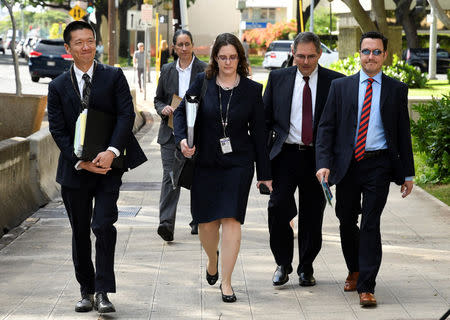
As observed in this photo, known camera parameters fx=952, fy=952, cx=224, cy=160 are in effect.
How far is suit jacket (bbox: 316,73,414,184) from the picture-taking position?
21.5ft

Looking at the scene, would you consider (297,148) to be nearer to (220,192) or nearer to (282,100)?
(282,100)

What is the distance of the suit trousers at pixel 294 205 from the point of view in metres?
7.09

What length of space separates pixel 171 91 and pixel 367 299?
3.42 meters

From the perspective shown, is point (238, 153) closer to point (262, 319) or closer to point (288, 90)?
point (288, 90)

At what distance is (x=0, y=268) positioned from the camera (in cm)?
802

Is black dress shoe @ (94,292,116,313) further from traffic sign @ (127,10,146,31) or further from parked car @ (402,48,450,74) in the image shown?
parked car @ (402,48,450,74)

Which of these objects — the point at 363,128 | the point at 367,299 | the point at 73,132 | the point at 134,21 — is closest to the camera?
the point at 73,132

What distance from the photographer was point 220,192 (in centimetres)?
671

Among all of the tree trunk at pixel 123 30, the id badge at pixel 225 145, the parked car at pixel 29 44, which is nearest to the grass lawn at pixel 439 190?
the id badge at pixel 225 145

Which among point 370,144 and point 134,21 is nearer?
point 370,144

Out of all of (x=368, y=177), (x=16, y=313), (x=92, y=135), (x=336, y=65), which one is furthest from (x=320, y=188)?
(x=336, y=65)

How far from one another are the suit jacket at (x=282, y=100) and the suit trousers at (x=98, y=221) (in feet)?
4.46

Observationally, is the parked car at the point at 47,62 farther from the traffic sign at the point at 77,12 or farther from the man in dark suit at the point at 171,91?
the man in dark suit at the point at 171,91

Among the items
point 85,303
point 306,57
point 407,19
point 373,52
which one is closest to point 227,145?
point 306,57
